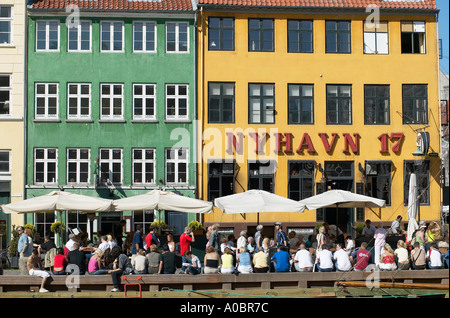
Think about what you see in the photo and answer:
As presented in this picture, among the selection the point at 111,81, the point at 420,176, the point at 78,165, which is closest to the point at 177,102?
the point at 111,81

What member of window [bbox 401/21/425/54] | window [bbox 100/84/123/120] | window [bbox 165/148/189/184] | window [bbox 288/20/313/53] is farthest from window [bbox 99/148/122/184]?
window [bbox 401/21/425/54]

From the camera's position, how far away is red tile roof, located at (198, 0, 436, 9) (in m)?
35.4

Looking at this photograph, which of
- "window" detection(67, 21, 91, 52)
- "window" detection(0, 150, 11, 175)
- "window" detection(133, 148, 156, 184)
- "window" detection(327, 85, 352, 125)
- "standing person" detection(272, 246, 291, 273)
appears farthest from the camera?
"window" detection(327, 85, 352, 125)

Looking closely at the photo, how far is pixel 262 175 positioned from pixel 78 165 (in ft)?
24.6

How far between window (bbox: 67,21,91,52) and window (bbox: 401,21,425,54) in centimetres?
1319

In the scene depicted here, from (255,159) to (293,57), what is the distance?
15.0ft

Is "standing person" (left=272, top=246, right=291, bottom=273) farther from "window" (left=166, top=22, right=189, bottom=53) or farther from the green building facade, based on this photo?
"window" (left=166, top=22, right=189, bottom=53)

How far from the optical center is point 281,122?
1394 inches

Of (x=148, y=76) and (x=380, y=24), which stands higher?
(x=380, y=24)
